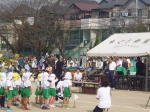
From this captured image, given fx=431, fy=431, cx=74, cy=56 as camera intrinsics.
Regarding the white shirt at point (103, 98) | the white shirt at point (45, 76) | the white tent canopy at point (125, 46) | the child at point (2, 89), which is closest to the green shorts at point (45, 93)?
the white shirt at point (45, 76)

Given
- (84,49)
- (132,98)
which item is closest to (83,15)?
(84,49)

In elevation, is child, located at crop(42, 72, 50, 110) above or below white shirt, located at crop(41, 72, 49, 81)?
below

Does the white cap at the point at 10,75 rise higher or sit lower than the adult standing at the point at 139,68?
lower

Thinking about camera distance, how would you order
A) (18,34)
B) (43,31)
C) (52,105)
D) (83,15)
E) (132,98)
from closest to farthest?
(52,105)
(132,98)
(43,31)
(18,34)
(83,15)

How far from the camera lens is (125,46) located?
22.9 meters

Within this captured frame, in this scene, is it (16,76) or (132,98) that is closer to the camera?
(16,76)

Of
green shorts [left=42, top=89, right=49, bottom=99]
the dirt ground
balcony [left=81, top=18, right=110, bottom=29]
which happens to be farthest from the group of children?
balcony [left=81, top=18, right=110, bottom=29]

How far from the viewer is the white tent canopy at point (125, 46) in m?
21.9

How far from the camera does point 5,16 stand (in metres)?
42.4

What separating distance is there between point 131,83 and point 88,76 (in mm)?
2636

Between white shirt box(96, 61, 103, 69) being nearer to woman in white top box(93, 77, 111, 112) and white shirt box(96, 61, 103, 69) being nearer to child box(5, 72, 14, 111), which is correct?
child box(5, 72, 14, 111)

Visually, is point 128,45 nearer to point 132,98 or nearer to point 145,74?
point 145,74

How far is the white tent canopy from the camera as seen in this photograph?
862 inches

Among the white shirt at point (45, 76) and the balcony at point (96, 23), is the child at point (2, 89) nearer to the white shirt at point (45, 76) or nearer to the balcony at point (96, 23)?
the white shirt at point (45, 76)
